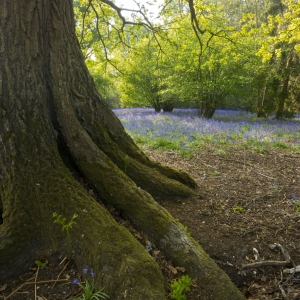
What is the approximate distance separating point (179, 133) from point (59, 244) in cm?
793

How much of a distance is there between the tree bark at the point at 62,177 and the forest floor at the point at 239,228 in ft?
0.76

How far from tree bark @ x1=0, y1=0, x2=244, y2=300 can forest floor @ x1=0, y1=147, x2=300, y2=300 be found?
A: 0.23 meters

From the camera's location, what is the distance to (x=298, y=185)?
526 cm

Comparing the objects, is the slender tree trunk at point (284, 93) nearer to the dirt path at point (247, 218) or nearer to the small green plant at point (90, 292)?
the dirt path at point (247, 218)

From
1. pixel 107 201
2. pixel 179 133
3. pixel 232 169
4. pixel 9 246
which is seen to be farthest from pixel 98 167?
pixel 179 133

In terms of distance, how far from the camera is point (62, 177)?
2.91 metres

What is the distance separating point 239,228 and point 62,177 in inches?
92.5

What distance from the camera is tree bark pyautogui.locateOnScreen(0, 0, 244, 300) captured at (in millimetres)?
2436

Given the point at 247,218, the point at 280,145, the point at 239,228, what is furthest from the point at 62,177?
the point at 280,145

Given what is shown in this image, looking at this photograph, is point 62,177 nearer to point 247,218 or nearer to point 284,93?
point 247,218

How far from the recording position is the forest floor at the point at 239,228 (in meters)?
2.46

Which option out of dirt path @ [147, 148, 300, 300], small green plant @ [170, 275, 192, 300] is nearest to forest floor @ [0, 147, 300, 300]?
dirt path @ [147, 148, 300, 300]

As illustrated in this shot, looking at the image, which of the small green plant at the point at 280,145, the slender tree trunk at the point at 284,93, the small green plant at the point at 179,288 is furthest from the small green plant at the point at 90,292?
the slender tree trunk at the point at 284,93

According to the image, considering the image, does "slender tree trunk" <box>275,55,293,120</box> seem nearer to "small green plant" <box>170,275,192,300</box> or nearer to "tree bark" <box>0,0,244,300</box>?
"tree bark" <box>0,0,244,300</box>
